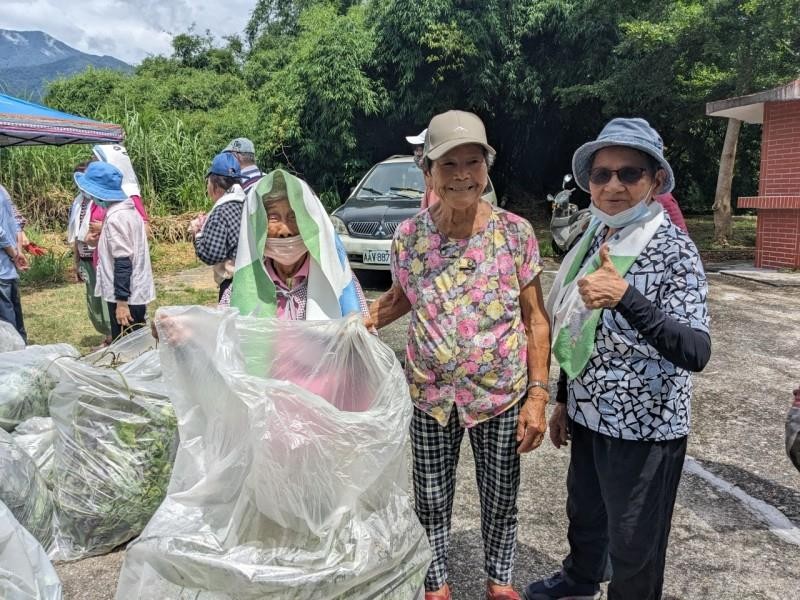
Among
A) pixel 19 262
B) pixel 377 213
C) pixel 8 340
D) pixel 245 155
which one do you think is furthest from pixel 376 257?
pixel 8 340

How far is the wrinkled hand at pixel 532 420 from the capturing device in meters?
2.13

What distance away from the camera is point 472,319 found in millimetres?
2061

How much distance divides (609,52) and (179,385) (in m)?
14.3

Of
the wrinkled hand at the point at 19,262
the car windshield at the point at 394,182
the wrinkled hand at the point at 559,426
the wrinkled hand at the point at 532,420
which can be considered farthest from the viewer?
the car windshield at the point at 394,182

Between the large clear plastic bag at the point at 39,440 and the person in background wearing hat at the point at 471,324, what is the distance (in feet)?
5.49

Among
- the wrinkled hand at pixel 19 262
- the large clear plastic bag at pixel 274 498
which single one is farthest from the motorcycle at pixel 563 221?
the large clear plastic bag at pixel 274 498

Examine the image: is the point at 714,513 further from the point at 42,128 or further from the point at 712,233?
the point at 712,233

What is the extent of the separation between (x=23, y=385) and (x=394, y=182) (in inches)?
258

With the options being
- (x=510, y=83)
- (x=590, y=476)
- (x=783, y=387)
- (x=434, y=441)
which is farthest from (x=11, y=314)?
(x=510, y=83)

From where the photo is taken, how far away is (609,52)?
46.0 ft

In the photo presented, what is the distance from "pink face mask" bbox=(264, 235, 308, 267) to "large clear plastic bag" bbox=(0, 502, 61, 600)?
43.5 inches

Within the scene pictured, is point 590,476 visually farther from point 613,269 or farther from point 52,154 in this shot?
point 52,154

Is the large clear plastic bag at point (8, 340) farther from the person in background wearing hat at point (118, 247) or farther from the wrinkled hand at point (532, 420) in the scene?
the wrinkled hand at point (532, 420)

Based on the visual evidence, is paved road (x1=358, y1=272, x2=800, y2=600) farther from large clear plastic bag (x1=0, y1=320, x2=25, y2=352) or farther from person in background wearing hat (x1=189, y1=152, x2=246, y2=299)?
large clear plastic bag (x1=0, y1=320, x2=25, y2=352)
